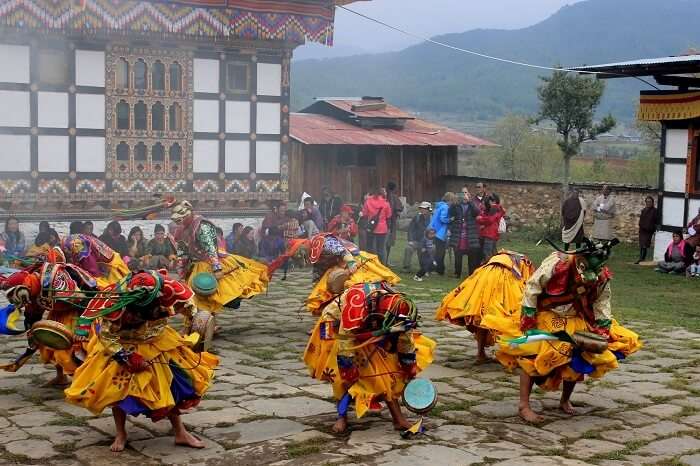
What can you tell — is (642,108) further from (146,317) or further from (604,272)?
(146,317)

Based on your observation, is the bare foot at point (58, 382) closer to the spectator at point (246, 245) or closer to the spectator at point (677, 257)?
the spectator at point (246, 245)

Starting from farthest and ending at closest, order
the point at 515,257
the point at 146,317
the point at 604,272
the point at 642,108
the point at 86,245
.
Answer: the point at 642,108 → the point at 515,257 → the point at 86,245 → the point at 604,272 → the point at 146,317

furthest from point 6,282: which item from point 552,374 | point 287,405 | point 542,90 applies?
point 542,90

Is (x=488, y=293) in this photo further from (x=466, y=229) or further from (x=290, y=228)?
(x=290, y=228)

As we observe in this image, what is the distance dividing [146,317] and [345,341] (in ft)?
4.66

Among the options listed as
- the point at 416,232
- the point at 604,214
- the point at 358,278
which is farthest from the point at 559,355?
the point at 604,214

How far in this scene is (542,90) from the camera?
1080 inches

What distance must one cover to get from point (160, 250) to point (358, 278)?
729 centimetres

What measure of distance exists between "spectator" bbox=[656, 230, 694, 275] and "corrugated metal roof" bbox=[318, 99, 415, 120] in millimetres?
12116

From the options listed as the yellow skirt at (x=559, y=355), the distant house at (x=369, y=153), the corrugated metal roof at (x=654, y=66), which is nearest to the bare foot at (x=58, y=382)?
the yellow skirt at (x=559, y=355)

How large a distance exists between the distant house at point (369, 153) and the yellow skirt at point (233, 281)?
14.5 metres

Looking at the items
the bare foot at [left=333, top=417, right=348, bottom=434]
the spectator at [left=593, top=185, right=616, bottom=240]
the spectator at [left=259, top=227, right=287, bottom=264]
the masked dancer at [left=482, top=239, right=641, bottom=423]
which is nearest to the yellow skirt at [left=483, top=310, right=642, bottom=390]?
the masked dancer at [left=482, top=239, right=641, bottom=423]

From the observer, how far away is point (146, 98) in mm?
18656

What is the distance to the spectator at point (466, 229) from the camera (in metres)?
16.2
